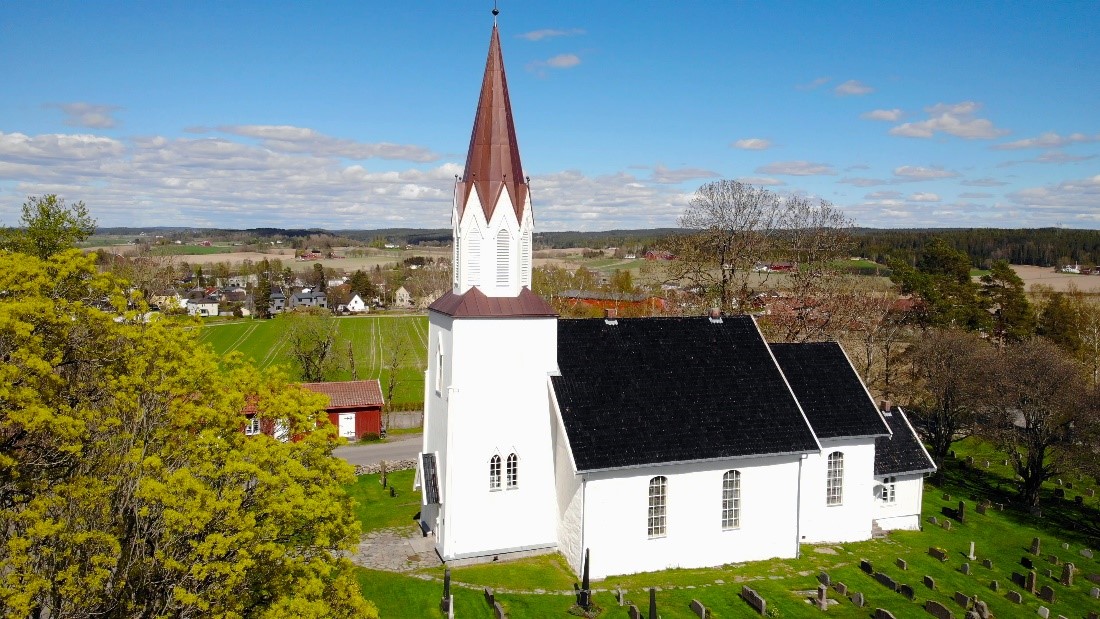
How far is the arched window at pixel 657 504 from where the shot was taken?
2562 centimetres

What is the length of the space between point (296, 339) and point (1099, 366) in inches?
2506

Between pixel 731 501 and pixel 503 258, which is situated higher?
pixel 503 258

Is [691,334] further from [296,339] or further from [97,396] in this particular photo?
[296,339]

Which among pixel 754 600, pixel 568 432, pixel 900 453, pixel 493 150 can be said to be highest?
pixel 493 150

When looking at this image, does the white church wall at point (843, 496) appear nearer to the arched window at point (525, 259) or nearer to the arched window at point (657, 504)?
the arched window at point (657, 504)

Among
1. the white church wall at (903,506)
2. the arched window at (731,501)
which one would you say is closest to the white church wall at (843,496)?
the white church wall at (903,506)

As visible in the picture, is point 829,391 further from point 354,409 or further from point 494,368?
point 354,409

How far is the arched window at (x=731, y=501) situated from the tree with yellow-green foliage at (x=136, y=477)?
1500 cm

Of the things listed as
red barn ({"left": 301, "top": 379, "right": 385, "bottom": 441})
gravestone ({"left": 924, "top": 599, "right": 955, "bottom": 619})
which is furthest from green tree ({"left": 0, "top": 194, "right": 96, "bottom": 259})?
gravestone ({"left": 924, "top": 599, "right": 955, "bottom": 619})

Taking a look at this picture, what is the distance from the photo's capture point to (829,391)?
30.8 meters

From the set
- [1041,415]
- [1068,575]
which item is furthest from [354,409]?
[1041,415]

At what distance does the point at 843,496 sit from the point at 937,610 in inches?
259

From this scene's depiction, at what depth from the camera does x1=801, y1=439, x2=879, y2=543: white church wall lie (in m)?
28.8

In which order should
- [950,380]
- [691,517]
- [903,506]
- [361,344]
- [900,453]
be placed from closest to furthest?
[691,517] < [903,506] < [900,453] < [950,380] < [361,344]
